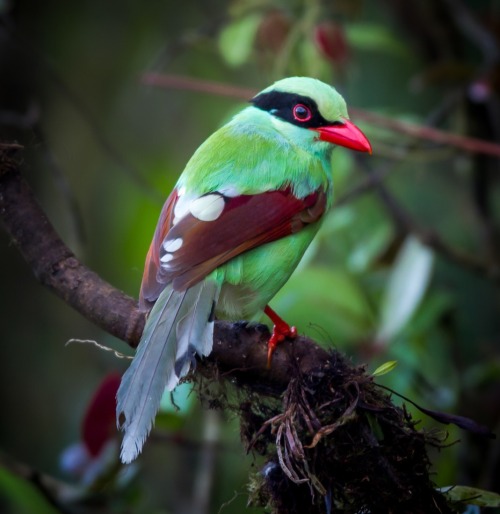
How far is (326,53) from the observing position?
382 centimetres

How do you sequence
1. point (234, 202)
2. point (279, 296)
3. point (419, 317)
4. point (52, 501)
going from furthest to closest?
1. point (419, 317)
2. point (279, 296)
3. point (52, 501)
4. point (234, 202)

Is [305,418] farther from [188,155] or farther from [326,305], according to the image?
[188,155]

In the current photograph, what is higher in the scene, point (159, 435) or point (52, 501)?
point (52, 501)

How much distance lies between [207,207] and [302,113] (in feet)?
2.13

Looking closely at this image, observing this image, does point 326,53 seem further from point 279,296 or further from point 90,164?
point 90,164

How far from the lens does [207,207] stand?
2553 millimetres

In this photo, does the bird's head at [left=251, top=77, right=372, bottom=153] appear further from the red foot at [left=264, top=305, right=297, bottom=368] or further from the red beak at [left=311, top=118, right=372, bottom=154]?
the red foot at [left=264, top=305, right=297, bottom=368]

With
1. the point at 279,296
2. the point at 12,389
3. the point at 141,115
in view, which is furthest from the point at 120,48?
the point at 279,296

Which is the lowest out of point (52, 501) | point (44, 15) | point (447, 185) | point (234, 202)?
point (447, 185)

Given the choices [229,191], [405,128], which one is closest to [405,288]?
[405,128]

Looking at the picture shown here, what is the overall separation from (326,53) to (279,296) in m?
1.13

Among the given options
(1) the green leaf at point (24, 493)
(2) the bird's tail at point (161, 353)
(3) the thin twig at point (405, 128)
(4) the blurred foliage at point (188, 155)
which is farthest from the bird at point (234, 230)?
(1) the green leaf at point (24, 493)

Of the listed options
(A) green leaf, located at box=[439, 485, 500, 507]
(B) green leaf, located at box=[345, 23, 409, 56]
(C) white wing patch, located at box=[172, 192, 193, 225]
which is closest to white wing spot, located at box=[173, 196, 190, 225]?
(C) white wing patch, located at box=[172, 192, 193, 225]

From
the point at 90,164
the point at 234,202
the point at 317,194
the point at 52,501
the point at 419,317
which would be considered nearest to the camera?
the point at 234,202
